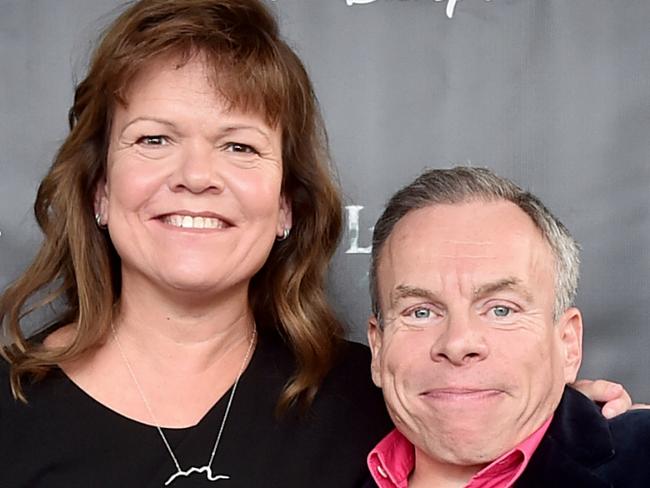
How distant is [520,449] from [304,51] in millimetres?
1035

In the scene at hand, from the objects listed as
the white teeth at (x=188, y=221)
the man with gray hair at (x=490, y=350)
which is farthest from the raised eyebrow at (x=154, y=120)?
the man with gray hair at (x=490, y=350)

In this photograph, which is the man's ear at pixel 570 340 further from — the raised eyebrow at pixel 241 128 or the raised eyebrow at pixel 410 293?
the raised eyebrow at pixel 241 128

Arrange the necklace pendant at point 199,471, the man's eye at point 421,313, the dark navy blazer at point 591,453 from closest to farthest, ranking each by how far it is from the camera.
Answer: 1. the dark navy blazer at point 591,453
2. the man's eye at point 421,313
3. the necklace pendant at point 199,471

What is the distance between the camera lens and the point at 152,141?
6.22ft

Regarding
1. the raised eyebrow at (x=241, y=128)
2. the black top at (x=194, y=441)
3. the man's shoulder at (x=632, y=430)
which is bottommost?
the black top at (x=194, y=441)

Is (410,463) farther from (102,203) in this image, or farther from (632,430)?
(102,203)

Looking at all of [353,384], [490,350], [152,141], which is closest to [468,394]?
[490,350]

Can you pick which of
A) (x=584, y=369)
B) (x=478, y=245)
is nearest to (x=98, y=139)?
(x=478, y=245)

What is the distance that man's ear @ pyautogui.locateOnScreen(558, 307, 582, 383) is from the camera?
5.78ft

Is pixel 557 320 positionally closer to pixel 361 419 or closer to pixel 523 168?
pixel 361 419

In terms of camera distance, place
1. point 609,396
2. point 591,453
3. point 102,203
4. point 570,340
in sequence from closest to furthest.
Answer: point 591,453 < point 570,340 < point 609,396 < point 102,203

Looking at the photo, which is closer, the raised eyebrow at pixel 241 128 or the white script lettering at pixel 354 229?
the raised eyebrow at pixel 241 128

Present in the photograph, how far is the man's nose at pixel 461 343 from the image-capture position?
1.66 metres

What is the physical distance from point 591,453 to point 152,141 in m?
0.81
